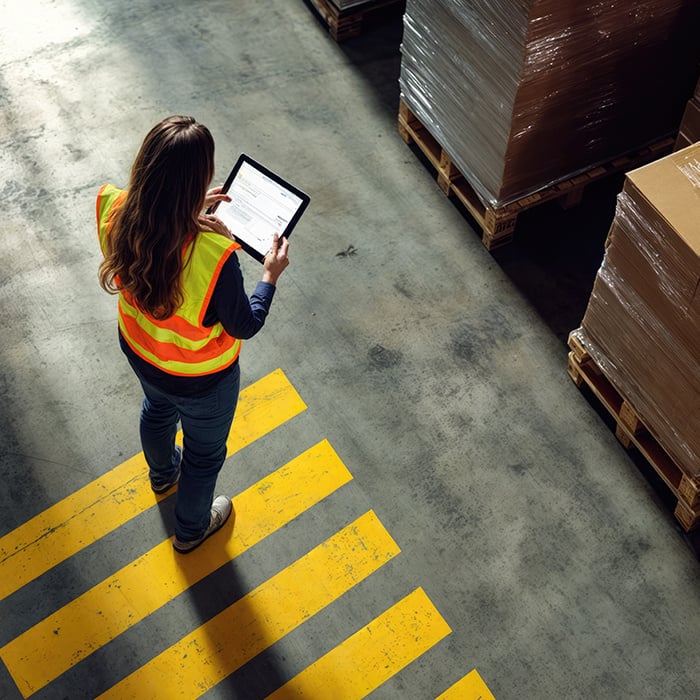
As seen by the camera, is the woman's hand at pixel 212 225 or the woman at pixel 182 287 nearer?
the woman at pixel 182 287

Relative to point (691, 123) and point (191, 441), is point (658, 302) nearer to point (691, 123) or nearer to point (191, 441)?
point (691, 123)

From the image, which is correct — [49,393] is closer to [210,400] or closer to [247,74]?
[210,400]

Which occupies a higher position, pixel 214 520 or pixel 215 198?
pixel 215 198

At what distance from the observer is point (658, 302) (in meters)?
4.21

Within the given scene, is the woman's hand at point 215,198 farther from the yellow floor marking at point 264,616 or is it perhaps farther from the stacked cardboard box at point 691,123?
the stacked cardboard box at point 691,123

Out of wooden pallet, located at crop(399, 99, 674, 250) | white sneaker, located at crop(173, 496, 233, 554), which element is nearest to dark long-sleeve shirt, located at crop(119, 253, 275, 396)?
white sneaker, located at crop(173, 496, 233, 554)

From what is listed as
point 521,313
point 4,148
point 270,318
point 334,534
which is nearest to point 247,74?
point 4,148

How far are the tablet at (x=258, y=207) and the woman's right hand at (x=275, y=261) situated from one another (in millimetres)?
124

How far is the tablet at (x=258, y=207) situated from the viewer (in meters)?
3.88

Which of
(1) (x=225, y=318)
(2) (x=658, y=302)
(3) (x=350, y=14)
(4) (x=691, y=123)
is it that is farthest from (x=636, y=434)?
(3) (x=350, y=14)

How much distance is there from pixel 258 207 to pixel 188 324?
2.84ft

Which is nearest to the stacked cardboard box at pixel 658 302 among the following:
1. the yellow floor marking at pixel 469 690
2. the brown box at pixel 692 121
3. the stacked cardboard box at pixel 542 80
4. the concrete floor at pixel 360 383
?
the concrete floor at pixel 360 383

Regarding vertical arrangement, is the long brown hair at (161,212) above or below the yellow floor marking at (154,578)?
above

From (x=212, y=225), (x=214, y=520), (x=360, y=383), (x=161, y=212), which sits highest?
(x=161, y=212)
